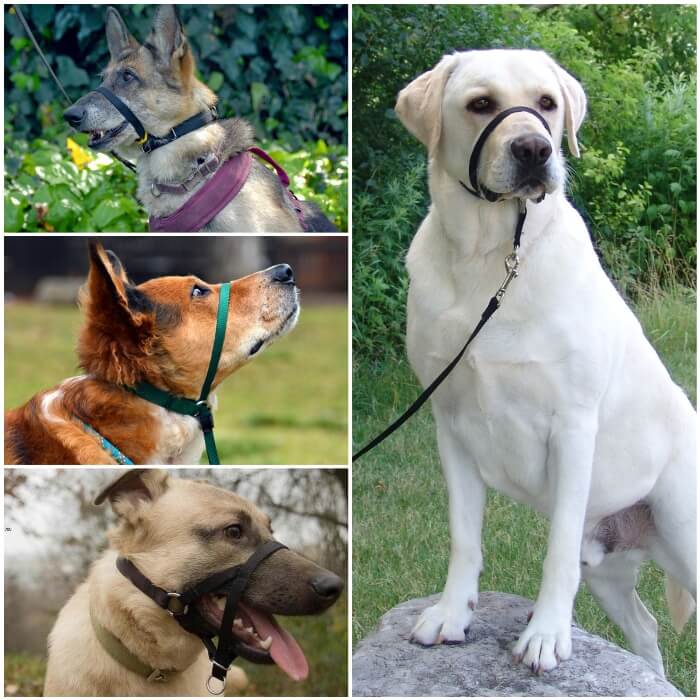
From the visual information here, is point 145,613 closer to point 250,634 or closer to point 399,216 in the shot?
point 250,634

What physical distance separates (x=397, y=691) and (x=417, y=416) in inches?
113

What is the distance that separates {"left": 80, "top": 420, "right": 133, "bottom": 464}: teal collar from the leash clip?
109 cm

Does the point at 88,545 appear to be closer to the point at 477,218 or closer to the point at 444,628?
the point at 444,628

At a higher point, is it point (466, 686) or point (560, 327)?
point (560, 327)

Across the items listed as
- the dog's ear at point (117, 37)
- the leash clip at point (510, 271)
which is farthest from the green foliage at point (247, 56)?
the leash clip at point (510, 271)

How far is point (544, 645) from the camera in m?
2.86

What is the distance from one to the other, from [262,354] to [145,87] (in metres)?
1.05

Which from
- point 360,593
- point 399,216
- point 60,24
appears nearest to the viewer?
point 360,593

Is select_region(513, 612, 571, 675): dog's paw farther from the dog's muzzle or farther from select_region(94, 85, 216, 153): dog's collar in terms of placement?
select_region(94, 85, 216, 153): dog's collar

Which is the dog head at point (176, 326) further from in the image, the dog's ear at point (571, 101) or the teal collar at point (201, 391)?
the dog's ear at point (571, 101)

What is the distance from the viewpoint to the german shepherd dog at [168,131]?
3.34 m

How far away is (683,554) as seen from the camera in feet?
10.8

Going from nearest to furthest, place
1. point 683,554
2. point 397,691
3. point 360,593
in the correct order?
point 397,691 → point 683,554 → point 360,593

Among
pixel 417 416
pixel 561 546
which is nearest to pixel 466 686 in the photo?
pixel 561 546
